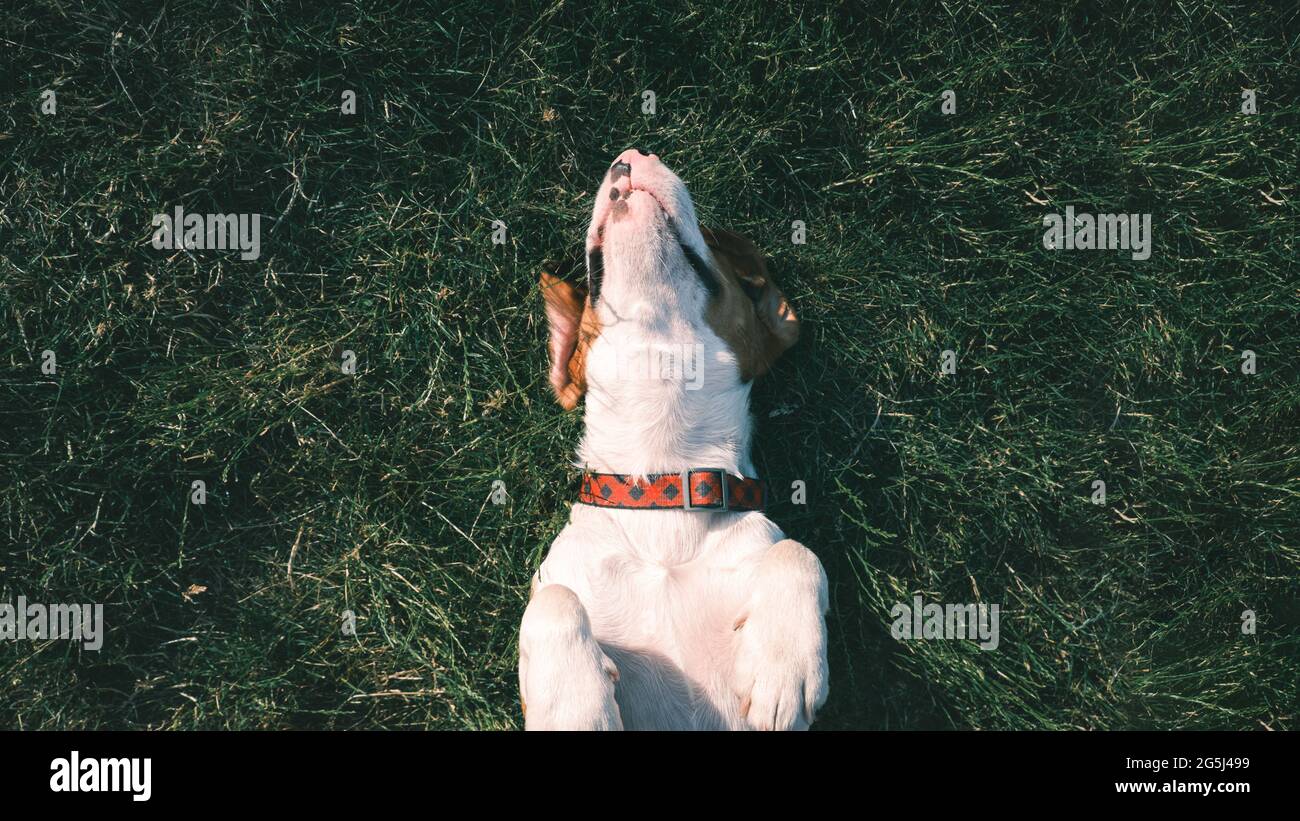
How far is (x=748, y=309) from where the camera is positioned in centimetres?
400

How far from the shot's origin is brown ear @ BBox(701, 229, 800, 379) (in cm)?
387

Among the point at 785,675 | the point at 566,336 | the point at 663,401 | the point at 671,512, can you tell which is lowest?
the point at 785,675

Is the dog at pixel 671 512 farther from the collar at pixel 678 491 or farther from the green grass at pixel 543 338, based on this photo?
the green grass at pixel 543 338

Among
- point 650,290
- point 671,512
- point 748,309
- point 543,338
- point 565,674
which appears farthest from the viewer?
point 543,338

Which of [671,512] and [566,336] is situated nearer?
[671,512]

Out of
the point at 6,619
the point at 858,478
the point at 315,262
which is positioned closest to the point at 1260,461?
the point at 858,478

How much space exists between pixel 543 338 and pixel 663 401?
1.07 m

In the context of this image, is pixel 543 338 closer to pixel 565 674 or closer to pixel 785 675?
pixel 565 674

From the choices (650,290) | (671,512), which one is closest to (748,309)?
(650,290)

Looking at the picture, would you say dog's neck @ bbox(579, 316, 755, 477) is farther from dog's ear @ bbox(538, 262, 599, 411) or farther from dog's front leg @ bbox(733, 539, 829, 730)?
dog's front leg @ bbox(733, 539, 829, 730)

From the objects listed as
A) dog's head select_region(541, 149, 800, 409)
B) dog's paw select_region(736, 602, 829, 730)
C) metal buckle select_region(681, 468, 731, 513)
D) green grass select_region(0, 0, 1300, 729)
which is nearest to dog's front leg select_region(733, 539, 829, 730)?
dog's paw select_region(736, 602, 829, 730)

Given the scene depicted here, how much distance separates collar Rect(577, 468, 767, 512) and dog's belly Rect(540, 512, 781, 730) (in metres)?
0.08

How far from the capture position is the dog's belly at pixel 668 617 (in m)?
3.59

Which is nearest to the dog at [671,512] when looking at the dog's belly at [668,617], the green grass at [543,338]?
the dog's belly at [668,617]
